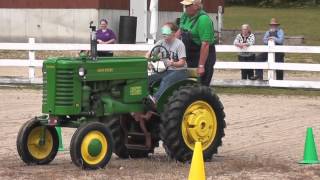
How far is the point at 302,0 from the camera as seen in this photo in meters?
73.9

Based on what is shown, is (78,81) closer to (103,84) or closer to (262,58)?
(103,84)

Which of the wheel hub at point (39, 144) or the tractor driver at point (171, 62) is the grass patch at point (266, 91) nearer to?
the tractor driver at point (171, 62)

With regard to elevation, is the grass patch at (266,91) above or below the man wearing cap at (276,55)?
below

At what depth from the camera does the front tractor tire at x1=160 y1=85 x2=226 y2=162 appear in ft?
32.4

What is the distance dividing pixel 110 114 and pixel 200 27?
6.13 feet

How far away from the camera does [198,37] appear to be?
11000 mm

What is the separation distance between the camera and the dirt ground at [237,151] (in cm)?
902

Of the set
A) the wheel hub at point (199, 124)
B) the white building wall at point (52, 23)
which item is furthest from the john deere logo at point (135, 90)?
the white building wall at point (52, 23)

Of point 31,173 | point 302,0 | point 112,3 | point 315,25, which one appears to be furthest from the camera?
point 302,0

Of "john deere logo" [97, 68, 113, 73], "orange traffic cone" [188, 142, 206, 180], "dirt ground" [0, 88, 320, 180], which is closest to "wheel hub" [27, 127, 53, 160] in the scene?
"dirt ground" [0, 88, 320, 180]

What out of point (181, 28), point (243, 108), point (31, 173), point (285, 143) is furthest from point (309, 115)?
point (31, 173)

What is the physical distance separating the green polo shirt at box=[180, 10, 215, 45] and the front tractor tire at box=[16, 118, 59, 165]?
2.36 meters

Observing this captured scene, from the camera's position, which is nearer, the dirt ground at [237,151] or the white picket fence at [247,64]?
the dirt ground at [237,151]

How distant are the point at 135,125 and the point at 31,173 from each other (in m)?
1.87
